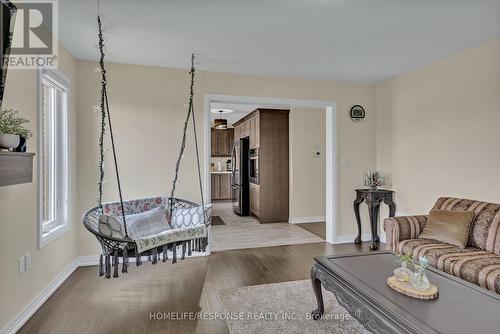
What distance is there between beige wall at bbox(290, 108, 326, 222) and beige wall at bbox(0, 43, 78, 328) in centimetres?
434

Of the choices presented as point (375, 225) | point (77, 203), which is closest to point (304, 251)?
point (375, 225)

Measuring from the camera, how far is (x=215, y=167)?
9.70 meters

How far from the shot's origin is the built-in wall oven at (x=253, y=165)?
6.23 m

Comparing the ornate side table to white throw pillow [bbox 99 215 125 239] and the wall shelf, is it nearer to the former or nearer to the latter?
white throw pillow [bbox 99 215 125 239]

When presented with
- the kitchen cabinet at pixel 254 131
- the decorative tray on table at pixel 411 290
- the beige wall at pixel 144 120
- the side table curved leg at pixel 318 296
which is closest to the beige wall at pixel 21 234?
the beige wall at pixel 144 120

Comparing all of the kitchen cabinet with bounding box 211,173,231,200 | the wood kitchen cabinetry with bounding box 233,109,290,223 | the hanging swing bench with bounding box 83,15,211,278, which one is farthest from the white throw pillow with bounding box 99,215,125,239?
the kitchen cabinet with bounding box 211,173,231,200

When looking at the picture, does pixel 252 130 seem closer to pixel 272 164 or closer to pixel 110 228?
pixel 272 164

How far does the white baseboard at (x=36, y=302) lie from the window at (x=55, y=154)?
45 cm

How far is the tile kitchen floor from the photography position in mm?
4527

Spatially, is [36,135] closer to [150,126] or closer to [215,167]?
[150,126]

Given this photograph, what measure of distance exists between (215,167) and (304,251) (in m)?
5.99

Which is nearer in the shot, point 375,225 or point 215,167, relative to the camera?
point 375,225

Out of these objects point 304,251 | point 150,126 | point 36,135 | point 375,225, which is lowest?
point 304,251

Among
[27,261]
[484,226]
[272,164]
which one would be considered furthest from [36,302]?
[272,164]
